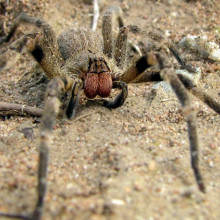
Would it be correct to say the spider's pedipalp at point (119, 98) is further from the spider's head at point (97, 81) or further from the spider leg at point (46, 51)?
the spider leg at point (46, 51)

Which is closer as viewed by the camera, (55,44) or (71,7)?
(55,44)

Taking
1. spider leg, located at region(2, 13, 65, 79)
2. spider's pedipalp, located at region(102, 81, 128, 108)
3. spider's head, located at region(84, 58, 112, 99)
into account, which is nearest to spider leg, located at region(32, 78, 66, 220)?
spider's head, located at region(84, 58, 112, 99)

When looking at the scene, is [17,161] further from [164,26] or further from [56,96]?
[164,26]

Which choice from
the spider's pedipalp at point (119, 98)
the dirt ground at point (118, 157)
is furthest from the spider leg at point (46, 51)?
A: the spider's pedipalp at point (119, 98)

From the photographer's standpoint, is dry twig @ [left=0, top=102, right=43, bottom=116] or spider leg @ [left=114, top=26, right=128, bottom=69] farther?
spider leg @ [left=114, top=26, right=128, bottom=69]

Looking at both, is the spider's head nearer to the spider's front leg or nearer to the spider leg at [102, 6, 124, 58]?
the spider's front leg

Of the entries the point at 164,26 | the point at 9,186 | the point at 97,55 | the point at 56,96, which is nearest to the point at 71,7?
the point at 164,26

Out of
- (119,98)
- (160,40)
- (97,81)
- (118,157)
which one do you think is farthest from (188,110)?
(160,40)
